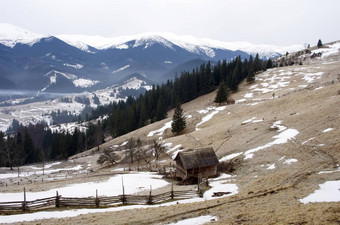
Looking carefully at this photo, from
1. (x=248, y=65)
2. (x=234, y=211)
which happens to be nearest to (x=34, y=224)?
(x=234, y=211)

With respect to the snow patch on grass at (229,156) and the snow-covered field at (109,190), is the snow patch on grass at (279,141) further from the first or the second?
the snow-covered field at (109,190)

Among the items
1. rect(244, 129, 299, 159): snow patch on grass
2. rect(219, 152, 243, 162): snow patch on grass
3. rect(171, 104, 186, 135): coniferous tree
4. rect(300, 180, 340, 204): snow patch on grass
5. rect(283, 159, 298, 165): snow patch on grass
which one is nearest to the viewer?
rect(300, 180, 340, 204): snow patch on grass

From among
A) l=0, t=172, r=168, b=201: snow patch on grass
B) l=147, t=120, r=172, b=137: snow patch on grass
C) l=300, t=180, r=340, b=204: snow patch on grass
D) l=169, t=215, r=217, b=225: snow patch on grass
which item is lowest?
l=0, t=172, r=168, b=201: snow patch on grass

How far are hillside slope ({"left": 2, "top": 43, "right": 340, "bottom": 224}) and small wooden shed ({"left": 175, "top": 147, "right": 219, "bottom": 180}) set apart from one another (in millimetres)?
4393

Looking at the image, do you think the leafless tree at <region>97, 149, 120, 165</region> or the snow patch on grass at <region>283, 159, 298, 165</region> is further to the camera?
the leafless tree at <region>97, 149, 120, 165</region>

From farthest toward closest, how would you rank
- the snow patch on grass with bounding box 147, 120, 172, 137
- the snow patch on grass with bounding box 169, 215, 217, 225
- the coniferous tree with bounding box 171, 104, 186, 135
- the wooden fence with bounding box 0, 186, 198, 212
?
the snow patch on grass with bounding box 147, 120, 172, 137 < the coniferous tree with bounding box 171, 104, 186, 135 < the wooden fence with bounding box 0, 186, 198, 212 < the snow patch on grass with bounding box 169, 215, 217, 225

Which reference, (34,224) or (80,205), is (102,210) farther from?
(34,224)

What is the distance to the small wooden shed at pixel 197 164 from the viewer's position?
37500 mm

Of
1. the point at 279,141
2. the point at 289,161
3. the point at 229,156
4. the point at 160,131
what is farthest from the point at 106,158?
the point at 289,161

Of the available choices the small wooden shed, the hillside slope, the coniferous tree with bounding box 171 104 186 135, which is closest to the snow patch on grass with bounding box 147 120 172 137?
the hillside slope

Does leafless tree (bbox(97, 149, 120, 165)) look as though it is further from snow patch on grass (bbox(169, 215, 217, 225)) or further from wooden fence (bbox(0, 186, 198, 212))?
snow patch on grass (bbox(169, 215, 217, 225))

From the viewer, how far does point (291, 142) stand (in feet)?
122

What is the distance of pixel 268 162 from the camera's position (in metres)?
33.7

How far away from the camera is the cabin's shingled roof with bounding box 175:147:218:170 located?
123 ft
